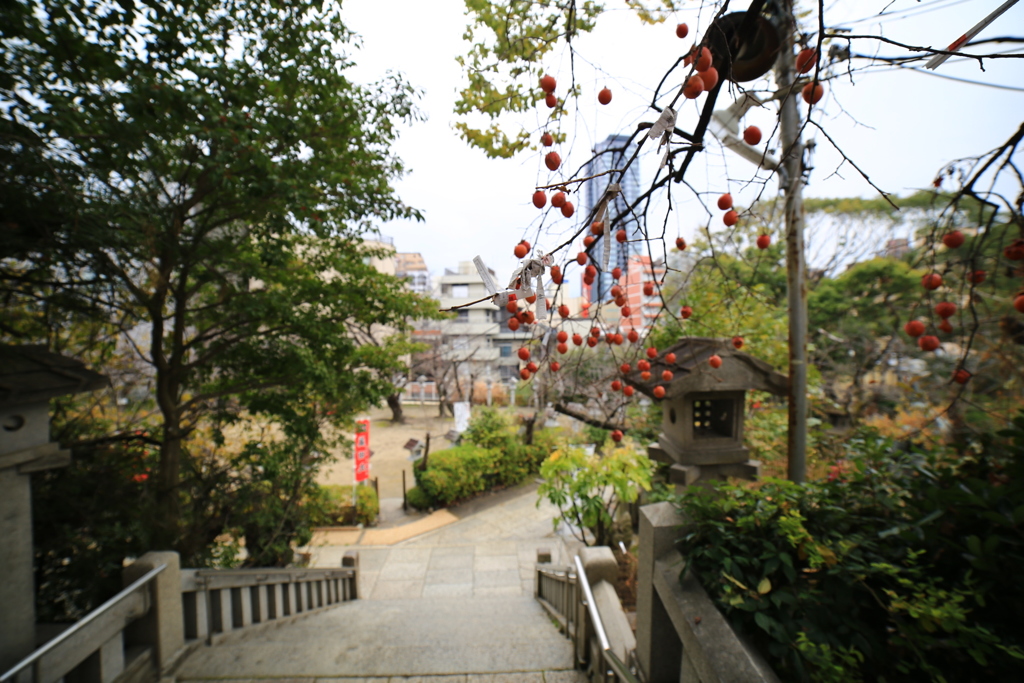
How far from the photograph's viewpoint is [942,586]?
1536 mm

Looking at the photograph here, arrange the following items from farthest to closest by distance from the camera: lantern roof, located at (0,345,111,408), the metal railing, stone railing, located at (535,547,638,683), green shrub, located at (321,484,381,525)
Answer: green shrub, located at (321,484,381,525)
the metal railing
lantern roof, located at (0,345,111,408)
stone railing, located at (535,547,638,683)

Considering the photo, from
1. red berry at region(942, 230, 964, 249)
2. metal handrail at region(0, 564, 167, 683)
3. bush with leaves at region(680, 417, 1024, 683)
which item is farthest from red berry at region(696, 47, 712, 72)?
metal handrail at region(0, 564, 167, 683)

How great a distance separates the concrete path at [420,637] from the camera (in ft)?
9.80

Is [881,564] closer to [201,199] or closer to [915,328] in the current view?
[915,328]

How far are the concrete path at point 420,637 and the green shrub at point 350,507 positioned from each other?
5.23 ft

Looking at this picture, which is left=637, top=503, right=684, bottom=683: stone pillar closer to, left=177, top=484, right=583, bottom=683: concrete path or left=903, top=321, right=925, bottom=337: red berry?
left=177, top=484, right=583, bottom=683: concrete path

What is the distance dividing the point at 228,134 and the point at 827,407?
7.80m

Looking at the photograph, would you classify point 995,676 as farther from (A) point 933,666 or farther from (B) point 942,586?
(B) point 942,586

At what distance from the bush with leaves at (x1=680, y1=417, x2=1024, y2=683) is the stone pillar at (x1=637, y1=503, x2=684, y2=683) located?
0.12 meters

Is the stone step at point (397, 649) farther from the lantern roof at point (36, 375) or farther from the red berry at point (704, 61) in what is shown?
the red berry at point (704, 61)

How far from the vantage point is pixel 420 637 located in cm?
371

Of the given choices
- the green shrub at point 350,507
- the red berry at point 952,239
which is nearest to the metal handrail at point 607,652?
the red berry at point 952,239

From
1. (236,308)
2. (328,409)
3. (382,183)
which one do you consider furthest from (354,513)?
(382,183)

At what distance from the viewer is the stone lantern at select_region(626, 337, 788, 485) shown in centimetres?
309
